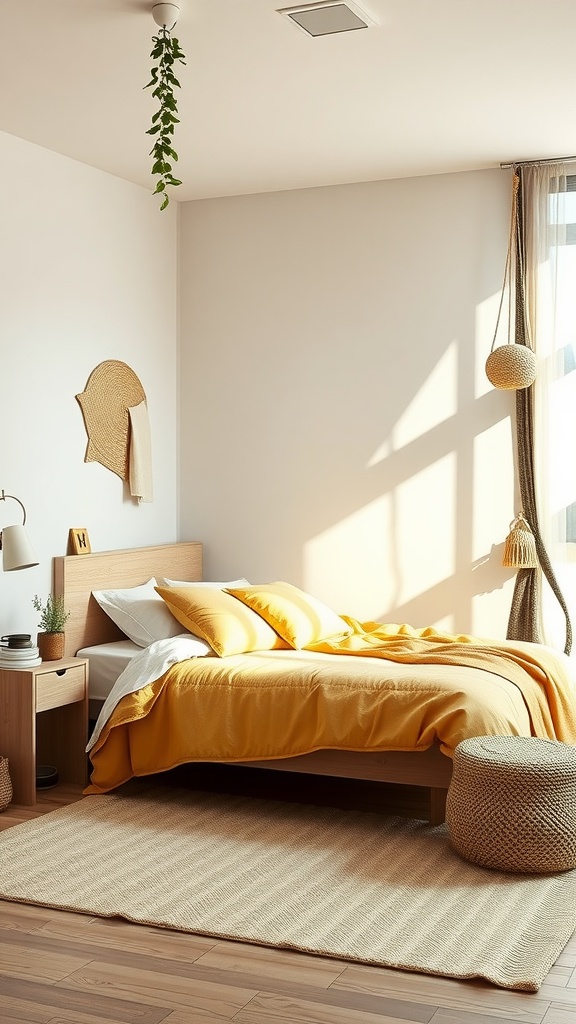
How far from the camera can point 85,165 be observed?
202 inches

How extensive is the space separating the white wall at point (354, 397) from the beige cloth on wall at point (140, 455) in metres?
0.42

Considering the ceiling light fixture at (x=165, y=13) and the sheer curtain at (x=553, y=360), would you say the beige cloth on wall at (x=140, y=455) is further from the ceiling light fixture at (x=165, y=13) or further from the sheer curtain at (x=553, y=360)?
the ceiling light fixture at (x=165, y=13)

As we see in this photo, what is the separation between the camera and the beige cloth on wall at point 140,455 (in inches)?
215

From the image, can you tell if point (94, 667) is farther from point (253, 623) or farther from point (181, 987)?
point (181, 987)

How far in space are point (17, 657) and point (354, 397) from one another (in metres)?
2.22

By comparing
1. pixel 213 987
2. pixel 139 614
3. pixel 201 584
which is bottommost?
pixel 213 987

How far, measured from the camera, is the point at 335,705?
13.0 feet

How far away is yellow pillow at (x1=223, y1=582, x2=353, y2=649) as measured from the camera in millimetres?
4711

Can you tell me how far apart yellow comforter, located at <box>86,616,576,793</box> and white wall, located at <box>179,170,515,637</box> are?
0.95m

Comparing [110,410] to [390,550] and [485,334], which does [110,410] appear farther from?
[485,334]

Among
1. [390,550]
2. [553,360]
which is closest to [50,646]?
[390,550]

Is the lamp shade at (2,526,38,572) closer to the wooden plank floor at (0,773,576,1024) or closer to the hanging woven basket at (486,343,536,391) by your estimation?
the wooden plank floor at (0,773,576,1024)

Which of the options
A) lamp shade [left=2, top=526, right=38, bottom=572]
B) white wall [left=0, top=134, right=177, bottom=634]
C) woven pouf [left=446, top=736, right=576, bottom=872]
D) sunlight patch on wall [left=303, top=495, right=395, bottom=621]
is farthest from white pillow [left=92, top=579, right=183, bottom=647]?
woven pouf [left=446, top=736, right=576, bottom=872]

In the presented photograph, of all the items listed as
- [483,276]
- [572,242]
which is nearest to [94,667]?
[483,276]
